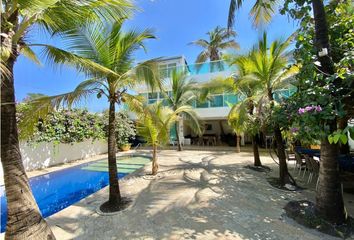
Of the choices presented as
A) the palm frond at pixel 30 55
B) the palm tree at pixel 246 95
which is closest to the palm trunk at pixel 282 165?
the palm tree at pixel 246 95

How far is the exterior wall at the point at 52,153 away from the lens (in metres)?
10.5

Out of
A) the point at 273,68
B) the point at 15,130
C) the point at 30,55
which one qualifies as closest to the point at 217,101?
the point at 273,68

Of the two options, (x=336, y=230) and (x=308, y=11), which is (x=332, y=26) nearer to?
(x=308, y=11)

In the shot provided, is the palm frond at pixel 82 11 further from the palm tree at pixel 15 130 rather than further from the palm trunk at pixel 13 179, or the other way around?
the palm trunk at pixel 13 179

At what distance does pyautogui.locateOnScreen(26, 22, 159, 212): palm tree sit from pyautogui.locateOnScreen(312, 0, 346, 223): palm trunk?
3.51 m

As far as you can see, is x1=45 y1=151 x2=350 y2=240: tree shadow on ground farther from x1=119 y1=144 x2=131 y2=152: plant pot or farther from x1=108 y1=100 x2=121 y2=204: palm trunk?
x1=119 y1=144 x2=131 y2=152: plant pot

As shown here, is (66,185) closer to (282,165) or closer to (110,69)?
(110,69)

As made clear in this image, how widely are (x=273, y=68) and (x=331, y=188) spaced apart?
14.0 ft

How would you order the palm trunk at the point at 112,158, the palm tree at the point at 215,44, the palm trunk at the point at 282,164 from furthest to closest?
the palm tree at the point at 215,44, the palm trunk at the point at 282,164, the palm trunk at the point at 112,158

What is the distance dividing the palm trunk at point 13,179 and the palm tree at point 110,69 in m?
1.15

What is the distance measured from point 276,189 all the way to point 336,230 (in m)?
2.58

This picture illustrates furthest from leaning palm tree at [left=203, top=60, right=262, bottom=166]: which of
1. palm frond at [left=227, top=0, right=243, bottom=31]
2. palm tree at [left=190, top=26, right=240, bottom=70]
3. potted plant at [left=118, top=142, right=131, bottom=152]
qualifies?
palm tree at [left=190, top=26, right=240, bottom=70]

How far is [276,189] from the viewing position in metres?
6.77

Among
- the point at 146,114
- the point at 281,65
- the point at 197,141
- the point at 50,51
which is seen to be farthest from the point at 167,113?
the point at 197,141
